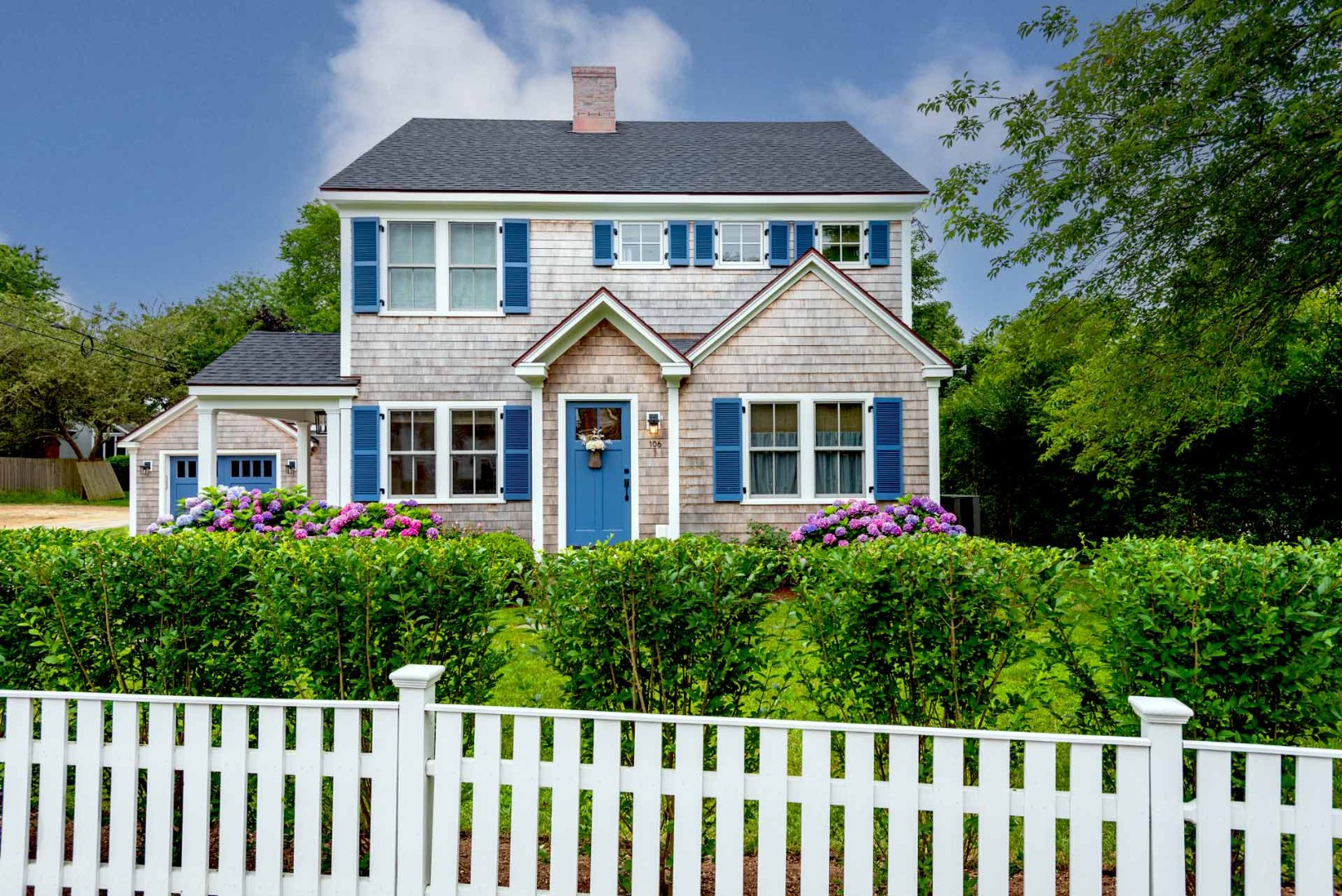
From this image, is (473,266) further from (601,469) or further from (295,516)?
(295,516)

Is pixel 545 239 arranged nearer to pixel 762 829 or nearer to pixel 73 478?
pixel 762 829

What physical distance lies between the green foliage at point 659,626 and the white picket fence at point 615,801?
0.21m

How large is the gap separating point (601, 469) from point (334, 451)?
12.6ft

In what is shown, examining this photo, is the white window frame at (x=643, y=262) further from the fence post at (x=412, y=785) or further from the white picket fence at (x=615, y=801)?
the fence post at (x=412, y=785)

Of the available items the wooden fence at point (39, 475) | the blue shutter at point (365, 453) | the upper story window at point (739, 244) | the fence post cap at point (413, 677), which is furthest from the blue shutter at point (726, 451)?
the wooden fence at point (39, 475)

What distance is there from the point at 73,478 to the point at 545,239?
27.8 metres

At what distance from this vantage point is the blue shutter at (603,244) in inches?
436

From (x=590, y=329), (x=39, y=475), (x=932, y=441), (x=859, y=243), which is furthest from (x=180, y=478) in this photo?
(x=932, y=441)

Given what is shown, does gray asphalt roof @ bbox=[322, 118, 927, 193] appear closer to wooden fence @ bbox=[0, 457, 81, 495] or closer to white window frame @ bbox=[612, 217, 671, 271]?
white window frame @ bbox=[612, 217, 671, 271]

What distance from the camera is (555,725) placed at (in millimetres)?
2041

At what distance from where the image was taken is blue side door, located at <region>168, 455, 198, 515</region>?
684 inches

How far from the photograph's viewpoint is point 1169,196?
785 cm

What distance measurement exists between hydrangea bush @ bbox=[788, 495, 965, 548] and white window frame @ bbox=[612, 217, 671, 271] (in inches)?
175

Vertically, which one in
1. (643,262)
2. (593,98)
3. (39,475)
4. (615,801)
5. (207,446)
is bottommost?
(615,801)
